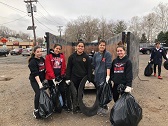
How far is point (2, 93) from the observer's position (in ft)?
23.4

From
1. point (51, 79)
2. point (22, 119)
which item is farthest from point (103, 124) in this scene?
point (22, 119)

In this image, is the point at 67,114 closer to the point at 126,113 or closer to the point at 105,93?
the point at 105,93

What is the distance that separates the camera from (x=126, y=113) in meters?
3.73

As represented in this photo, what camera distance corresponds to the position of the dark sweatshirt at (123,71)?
414 cm

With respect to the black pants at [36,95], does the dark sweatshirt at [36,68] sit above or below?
above

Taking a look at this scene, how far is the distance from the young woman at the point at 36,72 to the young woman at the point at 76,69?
23.5 inches

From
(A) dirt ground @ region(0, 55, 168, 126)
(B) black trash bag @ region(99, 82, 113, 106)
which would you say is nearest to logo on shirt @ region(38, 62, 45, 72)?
(A) dirt ground @ region(0, 55, 168, 126)

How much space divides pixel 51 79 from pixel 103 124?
150 centimetres

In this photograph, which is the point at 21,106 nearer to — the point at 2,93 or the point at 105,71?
the point at 2,93

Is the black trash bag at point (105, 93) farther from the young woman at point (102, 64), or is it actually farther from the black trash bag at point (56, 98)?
the black trash bag at point (56, 98)

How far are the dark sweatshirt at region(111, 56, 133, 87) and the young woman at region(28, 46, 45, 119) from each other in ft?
5.31

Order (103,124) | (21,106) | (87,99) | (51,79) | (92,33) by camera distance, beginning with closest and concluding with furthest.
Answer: (103,124) < (51,79) < (21,106) < (87,99) < (92,33)

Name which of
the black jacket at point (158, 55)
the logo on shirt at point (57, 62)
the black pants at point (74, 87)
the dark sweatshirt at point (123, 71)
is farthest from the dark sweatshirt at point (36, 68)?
the black jacket at point (158, 55)

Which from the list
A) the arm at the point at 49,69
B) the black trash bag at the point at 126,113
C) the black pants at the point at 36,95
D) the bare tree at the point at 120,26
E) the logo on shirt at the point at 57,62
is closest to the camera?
the black trash bag at the point at 126,113
